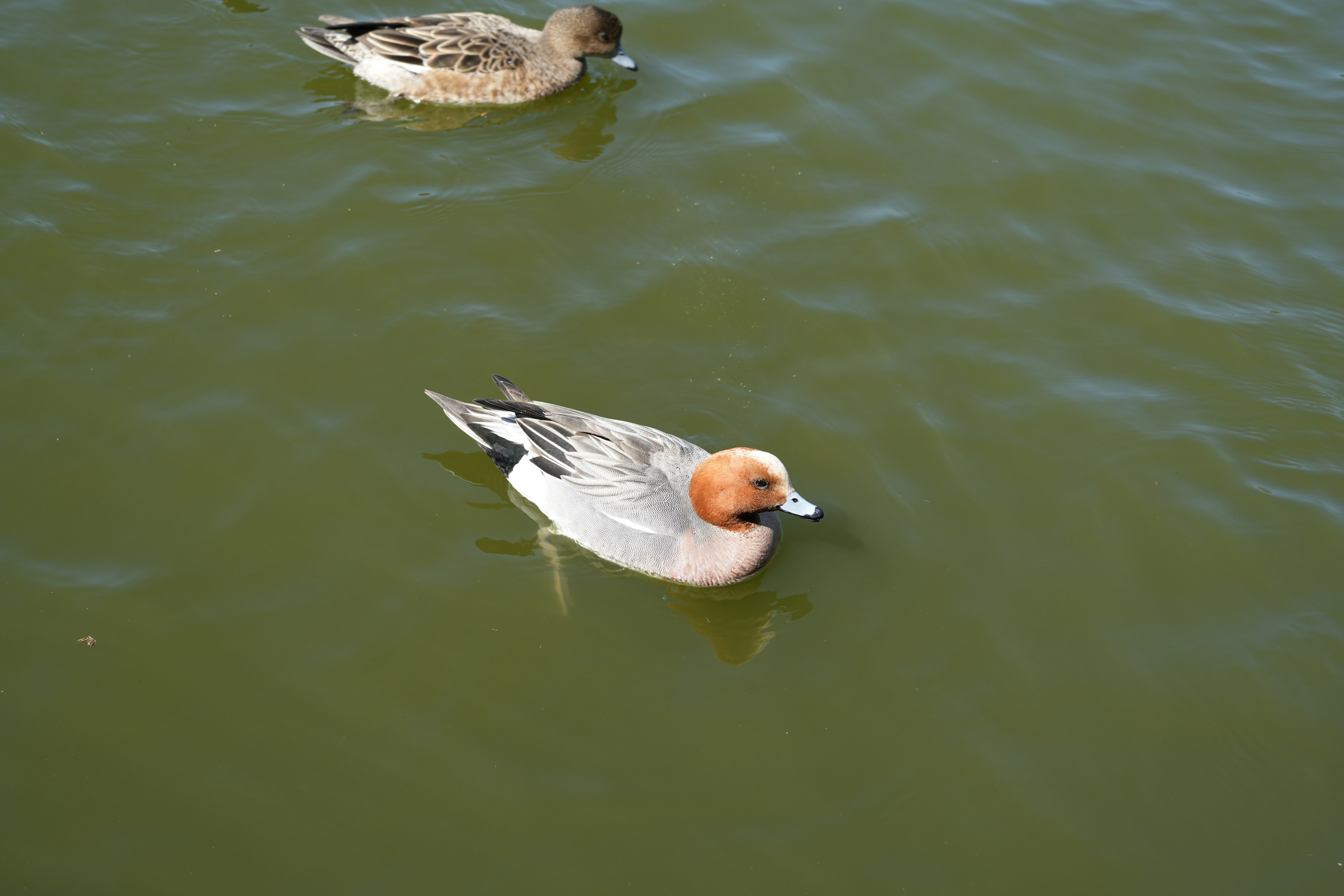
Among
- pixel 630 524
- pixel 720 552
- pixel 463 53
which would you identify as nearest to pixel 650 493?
pixel 630 524

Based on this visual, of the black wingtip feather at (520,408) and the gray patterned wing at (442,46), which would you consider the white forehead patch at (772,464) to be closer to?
the black wingtip feather at (520,408)

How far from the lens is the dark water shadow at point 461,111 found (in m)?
8.07

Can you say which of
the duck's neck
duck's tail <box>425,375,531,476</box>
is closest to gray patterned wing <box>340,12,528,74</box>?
duck's tail <box>425,375,531,476</box>

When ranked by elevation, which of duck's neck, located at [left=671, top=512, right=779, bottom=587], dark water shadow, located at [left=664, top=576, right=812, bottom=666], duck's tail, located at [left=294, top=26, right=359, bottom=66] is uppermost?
duck's tail, located at [left=294, top=26, right=359, bottom=66]

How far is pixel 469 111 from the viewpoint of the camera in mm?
8273

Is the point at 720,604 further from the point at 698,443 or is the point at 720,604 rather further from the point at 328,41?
the point at 328,41

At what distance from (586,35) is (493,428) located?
13.3 ft

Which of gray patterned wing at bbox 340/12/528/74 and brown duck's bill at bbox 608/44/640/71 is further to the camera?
brown duck's bill at bbox 608/44/640/71

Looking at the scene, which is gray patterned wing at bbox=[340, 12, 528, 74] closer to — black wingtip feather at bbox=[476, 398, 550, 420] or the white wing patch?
black wingtip feather at bbox=[476, 398, 550, 420]

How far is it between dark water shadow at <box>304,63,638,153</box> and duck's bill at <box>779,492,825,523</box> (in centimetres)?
389

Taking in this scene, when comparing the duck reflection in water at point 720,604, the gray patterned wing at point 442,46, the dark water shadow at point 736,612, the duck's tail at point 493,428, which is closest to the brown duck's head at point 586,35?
the gray patterned wing at point 442,46

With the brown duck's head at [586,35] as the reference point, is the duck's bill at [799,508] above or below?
below

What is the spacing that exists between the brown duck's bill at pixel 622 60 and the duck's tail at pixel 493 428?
3905mm

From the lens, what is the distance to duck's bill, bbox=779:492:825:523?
17.4 feet
